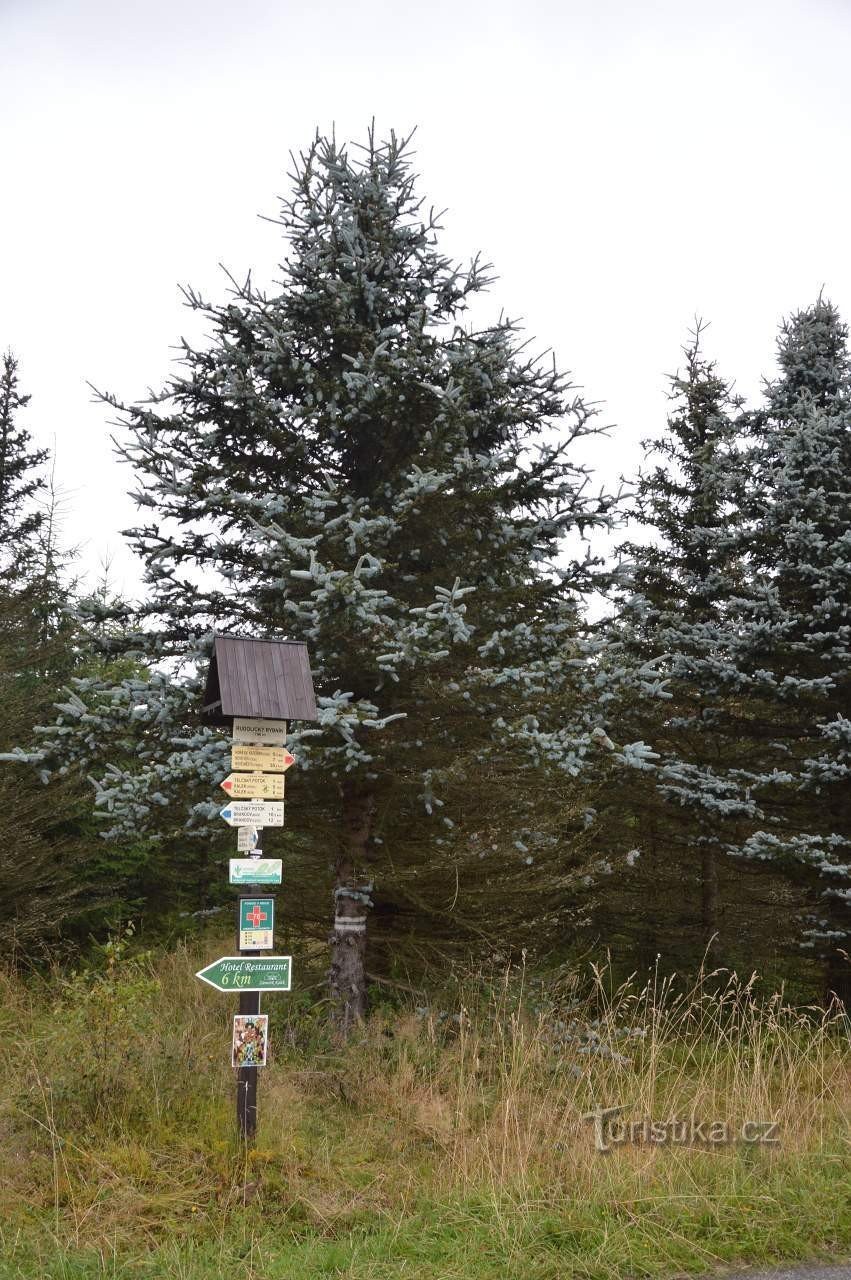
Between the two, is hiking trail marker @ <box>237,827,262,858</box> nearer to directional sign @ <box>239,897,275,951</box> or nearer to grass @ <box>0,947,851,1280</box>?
directional sign @ <box>239,897,275,951</box>

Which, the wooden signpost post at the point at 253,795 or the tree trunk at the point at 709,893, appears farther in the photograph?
the tree trunk at the point at 709,893

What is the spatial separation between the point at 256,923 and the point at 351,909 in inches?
104

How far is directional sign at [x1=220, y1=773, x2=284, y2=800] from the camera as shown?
5617 mm

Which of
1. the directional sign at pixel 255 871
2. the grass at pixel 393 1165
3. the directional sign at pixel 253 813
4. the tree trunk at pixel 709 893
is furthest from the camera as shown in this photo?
the tree trunk at pixel 709 893

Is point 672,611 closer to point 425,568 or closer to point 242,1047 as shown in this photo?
point 425,568

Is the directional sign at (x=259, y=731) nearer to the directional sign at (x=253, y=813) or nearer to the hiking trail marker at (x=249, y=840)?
the directional sign at (x=253, y=813)

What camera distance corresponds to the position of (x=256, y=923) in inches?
218

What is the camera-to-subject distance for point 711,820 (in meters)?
11.2

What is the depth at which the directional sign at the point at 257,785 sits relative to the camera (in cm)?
562

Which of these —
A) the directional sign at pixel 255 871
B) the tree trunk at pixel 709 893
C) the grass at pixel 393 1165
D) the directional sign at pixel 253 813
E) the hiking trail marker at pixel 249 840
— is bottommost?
the grass at pixel 393 1165

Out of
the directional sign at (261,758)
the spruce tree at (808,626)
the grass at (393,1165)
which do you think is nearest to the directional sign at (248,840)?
the directional sign at (261,758)

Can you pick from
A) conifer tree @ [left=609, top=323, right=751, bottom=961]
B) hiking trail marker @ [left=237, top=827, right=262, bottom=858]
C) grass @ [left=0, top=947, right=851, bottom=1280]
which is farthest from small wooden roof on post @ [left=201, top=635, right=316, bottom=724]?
conifer tree @ [left=609, top=323, right=751, bottom=961]

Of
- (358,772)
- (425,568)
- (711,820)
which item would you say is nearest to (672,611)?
(711,820)

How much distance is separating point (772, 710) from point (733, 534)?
8.11 feet
